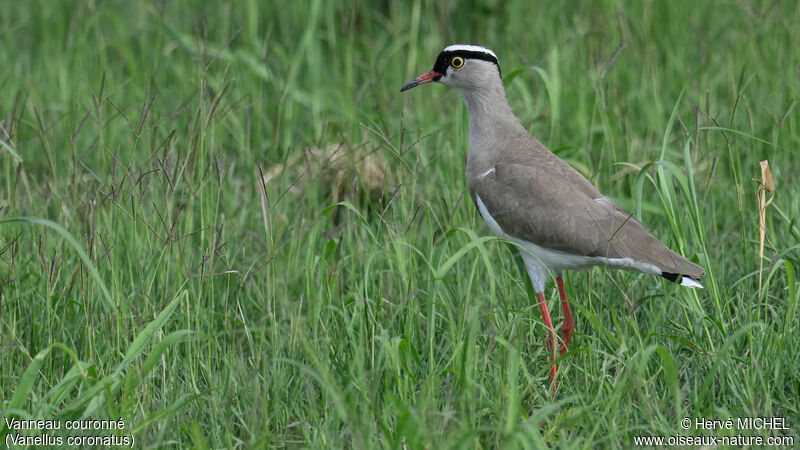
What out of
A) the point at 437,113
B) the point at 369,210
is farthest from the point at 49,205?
the point at 437,113

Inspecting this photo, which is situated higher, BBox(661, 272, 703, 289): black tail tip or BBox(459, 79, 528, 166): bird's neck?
BBox(459, 79, 528, 166): bird's neck

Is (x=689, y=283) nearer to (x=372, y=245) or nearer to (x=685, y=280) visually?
(x=685, y=280)

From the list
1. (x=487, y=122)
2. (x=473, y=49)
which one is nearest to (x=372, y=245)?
(x=487, y=122)

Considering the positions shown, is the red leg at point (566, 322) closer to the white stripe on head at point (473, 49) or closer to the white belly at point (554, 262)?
the white belly at point (554, 262)

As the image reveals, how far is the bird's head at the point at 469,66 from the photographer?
14.9 feet

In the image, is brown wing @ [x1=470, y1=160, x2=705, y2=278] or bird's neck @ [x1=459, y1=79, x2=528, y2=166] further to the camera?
bird's neck @ [x1=459, y1=79, x2=528, y2=166]

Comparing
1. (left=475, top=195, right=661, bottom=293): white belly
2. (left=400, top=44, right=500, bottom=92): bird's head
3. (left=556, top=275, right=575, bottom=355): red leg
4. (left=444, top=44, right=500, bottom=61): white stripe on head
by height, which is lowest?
(left=556, top=275, right=575, bottom=355): red leg

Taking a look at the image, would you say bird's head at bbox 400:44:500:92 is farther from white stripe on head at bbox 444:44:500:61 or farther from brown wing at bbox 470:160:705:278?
brown wing at bbox 470:160:705:278

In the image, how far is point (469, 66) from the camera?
15.0 ft

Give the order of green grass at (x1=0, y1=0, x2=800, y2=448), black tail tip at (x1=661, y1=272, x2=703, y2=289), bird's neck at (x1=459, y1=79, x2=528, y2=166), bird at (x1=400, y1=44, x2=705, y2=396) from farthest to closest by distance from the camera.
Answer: bird's neck at (x1=459, y1=79, x2=528, y2=166), bird at (x1=400, y1=44, x2=705, y2=396), black tail tip at (x1=661, y1=272, x2=703, y2=289), green grass at (x1=0, y1=0, x2=800, y2=448)

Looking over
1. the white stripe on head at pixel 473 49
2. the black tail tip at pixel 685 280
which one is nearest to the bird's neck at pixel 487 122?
the white stripe on head at pixel 473 49

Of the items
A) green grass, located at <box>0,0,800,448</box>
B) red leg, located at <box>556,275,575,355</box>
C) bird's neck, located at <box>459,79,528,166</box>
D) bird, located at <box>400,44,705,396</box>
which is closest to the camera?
green grass, located at <box>0,0,800,448</box>

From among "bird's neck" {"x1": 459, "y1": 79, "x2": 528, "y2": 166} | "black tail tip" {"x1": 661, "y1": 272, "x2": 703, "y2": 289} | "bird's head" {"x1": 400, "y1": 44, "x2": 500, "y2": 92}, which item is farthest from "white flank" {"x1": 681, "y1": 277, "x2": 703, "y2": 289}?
"bird's head" {"x1": 400, "y1": 44, "x2": 500, "y2": 92}

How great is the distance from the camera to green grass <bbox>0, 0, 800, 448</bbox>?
3.14 m
